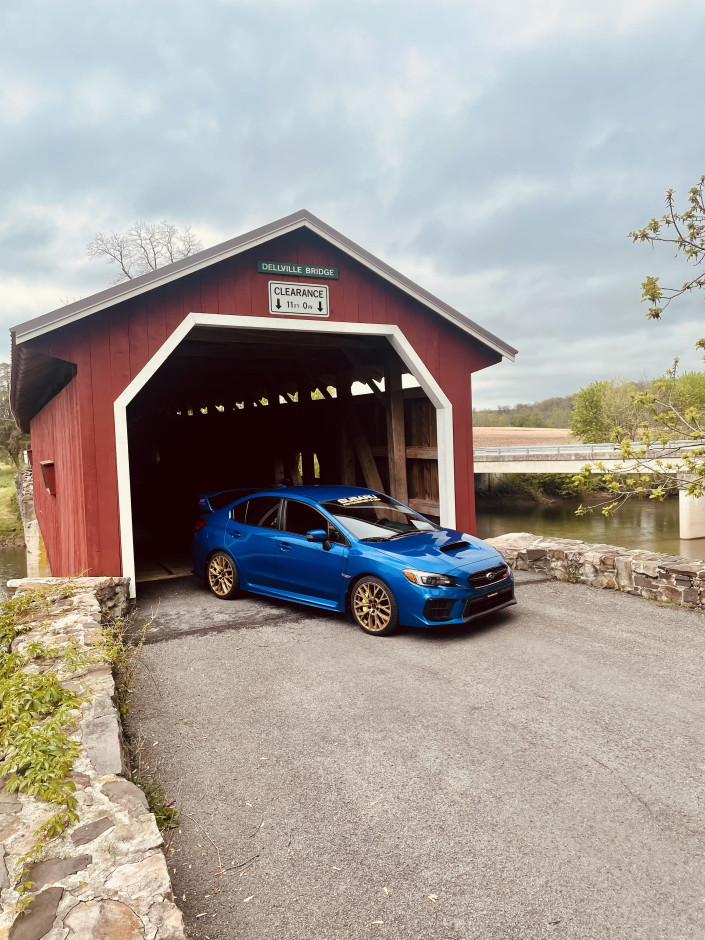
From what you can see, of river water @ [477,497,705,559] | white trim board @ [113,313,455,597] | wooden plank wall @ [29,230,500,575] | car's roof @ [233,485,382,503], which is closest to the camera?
car's roof @ [233,485,382,503]

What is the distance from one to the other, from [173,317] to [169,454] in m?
16.2

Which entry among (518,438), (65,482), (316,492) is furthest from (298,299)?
(518,438)

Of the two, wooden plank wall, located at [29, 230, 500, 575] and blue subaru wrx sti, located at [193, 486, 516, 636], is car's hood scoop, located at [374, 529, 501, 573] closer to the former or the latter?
blue subaru wrx sti, located at [193, 486, 516, 636]

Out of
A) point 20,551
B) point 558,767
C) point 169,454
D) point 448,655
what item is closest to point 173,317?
point 448,655

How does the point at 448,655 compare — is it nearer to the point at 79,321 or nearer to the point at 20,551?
the point at 79,321

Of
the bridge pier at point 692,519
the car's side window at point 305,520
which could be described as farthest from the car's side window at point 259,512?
the bridge pier at point 692,519

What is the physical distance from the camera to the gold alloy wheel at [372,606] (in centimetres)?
671

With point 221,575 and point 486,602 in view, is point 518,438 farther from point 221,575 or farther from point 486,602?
point 486,602

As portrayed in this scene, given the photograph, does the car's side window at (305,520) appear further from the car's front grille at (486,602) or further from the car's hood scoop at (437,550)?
the car's front grille at (486,602)

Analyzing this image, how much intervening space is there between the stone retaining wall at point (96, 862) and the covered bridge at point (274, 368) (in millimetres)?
5083

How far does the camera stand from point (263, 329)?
368 inches

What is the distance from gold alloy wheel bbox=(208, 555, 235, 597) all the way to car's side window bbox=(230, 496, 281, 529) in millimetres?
572

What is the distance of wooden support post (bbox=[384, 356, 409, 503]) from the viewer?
1141 centimetres

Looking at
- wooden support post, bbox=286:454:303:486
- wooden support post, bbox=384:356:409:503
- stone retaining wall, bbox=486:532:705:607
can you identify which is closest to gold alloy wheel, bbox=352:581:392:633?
stone retaining wall, bbox=486:532:705:607
